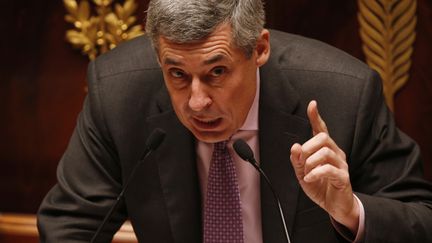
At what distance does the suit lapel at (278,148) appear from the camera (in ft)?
6.54

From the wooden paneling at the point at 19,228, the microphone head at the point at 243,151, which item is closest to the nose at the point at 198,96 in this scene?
the microphone head at the point at 243,151

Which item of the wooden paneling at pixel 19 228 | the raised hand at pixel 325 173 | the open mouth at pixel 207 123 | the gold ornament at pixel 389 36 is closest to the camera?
the raised hand at pixel 325 173

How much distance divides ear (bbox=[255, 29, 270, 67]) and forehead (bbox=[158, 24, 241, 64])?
0.42ft

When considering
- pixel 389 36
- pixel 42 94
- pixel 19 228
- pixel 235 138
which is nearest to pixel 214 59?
pixel 235 138

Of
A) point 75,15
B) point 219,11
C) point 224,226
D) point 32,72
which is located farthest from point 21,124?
point 219,11

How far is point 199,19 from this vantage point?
1.74 metres

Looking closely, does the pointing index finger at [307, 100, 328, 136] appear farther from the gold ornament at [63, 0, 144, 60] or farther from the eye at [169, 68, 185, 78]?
the gold ornament at [63, 0, 144, 60]

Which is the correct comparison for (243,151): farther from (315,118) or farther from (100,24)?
(100,24)

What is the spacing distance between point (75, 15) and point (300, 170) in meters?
1.41

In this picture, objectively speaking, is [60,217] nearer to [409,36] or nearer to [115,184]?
[115,184]

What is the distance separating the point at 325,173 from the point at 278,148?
1.32 feet

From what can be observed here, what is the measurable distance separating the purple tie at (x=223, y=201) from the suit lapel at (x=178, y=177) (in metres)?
0.04

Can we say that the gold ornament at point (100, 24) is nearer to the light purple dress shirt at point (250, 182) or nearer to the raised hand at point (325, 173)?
the light purple dress shirt at point (250, 182)

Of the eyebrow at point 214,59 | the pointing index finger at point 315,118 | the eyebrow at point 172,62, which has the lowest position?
the pointing index finger at point 315,118
